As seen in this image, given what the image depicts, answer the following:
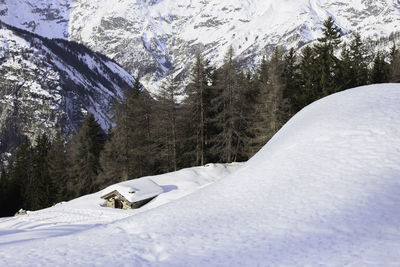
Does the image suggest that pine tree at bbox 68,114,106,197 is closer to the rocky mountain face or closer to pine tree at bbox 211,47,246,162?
pine tree at bbox 211,47,246,162

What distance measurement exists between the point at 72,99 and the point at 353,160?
535ft

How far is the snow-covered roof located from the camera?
870 inches

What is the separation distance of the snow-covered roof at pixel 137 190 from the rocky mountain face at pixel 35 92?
413 feet

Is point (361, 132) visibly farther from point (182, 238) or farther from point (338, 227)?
point (182, 238)

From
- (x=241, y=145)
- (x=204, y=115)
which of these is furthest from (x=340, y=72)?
(x=204, y=115)

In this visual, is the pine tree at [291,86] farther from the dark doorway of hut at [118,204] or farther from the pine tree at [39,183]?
the pine tree at [39,183]

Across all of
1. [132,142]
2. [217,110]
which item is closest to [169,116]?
[217,110]

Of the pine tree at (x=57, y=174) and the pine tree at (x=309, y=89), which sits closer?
the pine tree at (x=309, y=89)

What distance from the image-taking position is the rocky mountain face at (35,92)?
139 m

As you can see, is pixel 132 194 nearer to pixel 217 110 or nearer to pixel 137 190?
pixel 137 190

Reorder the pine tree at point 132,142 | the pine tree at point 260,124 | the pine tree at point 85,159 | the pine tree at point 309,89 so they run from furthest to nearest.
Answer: the pine tree at point 85,159 → the pine tree at point 132,142 → the pine tree at point 309,89 → the pine tree at point 260,124

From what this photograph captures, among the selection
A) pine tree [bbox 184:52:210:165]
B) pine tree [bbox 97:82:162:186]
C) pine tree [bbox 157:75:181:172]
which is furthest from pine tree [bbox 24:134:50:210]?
pine tree [bbox 184:52:210:165]

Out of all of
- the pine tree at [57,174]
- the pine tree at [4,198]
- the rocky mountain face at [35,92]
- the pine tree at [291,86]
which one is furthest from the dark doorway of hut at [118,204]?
A: the rocky mountain face at [35,92]

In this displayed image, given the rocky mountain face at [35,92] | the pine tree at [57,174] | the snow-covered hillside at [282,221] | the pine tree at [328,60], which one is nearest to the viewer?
the snow-covered hillside at [282,221]
